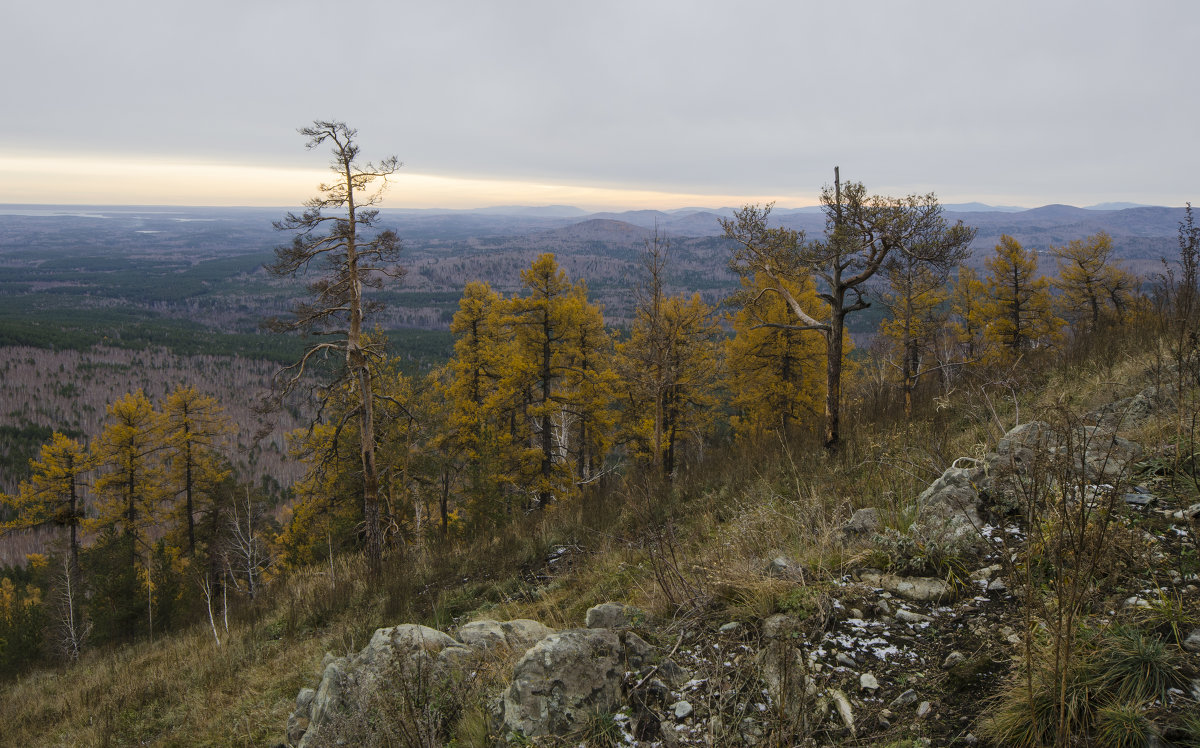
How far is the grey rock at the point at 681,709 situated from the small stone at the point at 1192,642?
2088 millimetres

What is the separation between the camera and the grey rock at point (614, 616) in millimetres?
3865

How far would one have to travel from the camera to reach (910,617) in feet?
10.5

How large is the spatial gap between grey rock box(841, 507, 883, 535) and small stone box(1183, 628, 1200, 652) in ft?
6.67

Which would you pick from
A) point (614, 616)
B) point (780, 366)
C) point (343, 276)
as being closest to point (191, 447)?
point (343, 276)

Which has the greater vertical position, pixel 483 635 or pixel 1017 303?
pixel 1017 303

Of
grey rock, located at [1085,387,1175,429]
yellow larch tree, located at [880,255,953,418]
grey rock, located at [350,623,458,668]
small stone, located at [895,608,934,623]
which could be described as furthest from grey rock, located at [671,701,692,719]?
yellow larch tree, located at [880,255,953,418]

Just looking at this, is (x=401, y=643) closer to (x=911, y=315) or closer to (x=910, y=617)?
(x=910, y=617)

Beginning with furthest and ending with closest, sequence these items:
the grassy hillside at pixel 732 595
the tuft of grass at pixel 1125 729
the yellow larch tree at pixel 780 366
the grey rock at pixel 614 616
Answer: the yellow larch tree at pixel 780 366 → the grey rock at pixel 614 616 → the grassy hillside at pixel 732 595 → the tuft of grass at pixel 1125 729

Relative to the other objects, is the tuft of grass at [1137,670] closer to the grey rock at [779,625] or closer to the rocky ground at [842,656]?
the rocky ground at [842,656]

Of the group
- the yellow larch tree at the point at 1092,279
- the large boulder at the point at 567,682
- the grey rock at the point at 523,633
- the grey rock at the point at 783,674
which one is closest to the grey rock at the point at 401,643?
the grey rock at the point at 523,633

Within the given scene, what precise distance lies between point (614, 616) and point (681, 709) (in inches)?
48.0

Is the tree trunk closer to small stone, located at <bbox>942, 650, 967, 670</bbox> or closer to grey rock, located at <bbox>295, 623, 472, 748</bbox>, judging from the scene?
small stone, located at <bbox>942, 650, 967, 670</bbox>

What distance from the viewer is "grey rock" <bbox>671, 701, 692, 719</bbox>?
281 centimetres

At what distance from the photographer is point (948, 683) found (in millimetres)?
2645
